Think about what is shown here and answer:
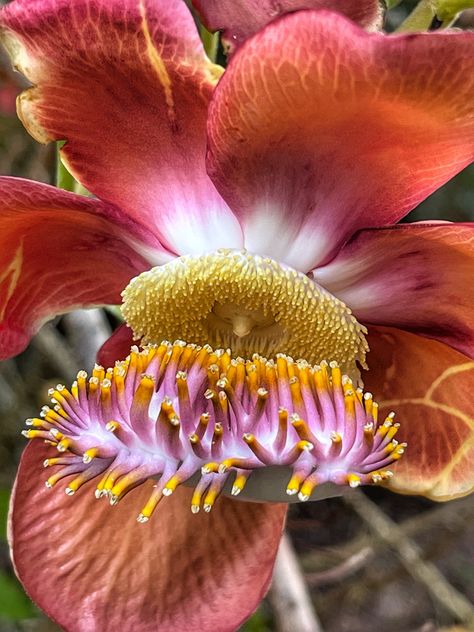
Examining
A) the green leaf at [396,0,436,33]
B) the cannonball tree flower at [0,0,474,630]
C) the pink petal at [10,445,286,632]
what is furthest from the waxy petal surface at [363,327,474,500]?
the green leaf at [396,0,436,33]

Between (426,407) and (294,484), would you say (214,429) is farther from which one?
(426,407)

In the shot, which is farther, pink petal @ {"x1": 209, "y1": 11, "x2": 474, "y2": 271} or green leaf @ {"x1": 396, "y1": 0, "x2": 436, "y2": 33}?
green leaf @ {"x1": 396, "y1": 0, "x2": 436, "y2": 33}

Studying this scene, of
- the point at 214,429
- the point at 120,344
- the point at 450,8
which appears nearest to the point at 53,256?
the point at 120,344

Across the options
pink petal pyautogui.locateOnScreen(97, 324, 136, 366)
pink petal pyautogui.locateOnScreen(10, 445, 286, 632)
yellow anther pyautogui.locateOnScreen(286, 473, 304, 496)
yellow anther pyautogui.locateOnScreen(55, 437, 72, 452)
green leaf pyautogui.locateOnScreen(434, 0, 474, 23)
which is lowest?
pink petal pyautogui.locateOnScreen(10, 445, 286, 632)

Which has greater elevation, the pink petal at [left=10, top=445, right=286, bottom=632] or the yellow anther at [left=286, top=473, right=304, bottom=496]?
the yellow anther at [left=286, top=473, right=304, bottom=496]

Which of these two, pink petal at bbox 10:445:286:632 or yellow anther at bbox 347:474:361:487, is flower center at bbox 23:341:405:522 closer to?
yellow anther at bbox 347:474:361:487
